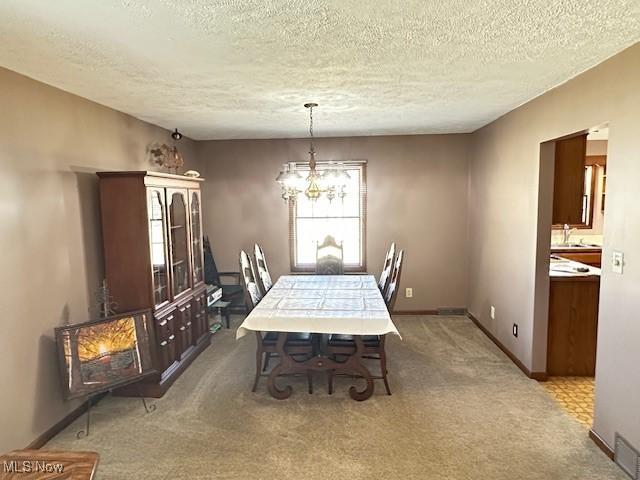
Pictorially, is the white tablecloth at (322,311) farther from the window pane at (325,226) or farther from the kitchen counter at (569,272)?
the kitchen counter at (569,272)

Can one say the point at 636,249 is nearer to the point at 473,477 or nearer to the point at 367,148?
the point at 473,477

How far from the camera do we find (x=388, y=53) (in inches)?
89.4

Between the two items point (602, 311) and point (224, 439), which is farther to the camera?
point (224, 439)

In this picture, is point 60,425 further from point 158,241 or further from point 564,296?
point 564,296

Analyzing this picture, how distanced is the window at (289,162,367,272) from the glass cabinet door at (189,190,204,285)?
1507 mm

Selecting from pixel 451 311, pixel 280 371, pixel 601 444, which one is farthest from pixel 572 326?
pixel 280 371

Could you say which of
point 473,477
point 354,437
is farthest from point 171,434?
point 473,477

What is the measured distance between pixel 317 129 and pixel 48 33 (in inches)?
126

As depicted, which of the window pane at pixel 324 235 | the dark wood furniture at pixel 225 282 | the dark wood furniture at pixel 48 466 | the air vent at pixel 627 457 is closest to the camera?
the dark wood furniture at pixel 48 466

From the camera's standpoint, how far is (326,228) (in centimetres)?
571

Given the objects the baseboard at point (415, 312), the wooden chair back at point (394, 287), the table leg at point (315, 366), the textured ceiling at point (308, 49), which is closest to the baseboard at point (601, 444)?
the table leg at point (315, 366)

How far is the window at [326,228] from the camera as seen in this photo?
561 cm

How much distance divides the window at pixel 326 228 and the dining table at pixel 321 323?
5.64 feet

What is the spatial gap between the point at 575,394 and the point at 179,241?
3718mm
